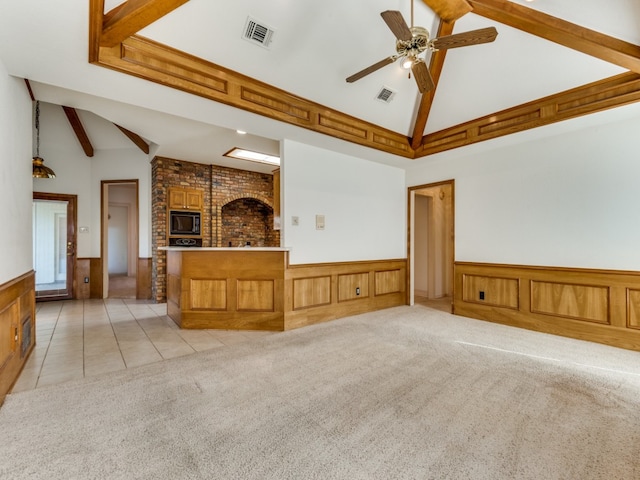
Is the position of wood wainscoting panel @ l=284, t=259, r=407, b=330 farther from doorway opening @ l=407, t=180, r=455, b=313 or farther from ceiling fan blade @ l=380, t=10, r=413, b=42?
ceiling fan blade @ l=380, t=10, r=413, b=42

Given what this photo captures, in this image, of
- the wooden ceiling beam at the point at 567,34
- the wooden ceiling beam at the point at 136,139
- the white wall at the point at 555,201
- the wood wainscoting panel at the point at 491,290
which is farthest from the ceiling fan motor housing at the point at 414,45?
the wooden ceiling beam at the point at 136,139

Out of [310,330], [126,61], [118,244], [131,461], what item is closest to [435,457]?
[131,461]

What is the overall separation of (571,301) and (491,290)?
3.15 feet

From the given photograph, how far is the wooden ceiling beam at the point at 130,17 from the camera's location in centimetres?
211

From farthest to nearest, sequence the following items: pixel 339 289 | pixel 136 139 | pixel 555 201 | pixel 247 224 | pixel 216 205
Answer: pixel 247 224, pixel 216 205, pixel 136 139, pixel 339 289, pixel 555 201

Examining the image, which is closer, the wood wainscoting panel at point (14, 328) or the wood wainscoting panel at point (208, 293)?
the wood wainscoting panel at point (14, 328)

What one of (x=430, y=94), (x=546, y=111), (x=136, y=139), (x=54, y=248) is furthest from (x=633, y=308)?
(x=54, y=248)

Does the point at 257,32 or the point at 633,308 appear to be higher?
the point at 257,32

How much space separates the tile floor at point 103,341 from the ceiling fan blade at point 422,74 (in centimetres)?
345

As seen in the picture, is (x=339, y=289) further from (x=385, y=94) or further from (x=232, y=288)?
(x=385, y=94)

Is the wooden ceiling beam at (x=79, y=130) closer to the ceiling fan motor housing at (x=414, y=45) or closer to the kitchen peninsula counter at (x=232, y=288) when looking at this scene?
the kitchen peninsula counter at (x=232, y=288)

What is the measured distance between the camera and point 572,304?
12.4 ft

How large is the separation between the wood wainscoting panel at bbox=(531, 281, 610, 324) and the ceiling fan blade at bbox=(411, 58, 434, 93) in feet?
10.3

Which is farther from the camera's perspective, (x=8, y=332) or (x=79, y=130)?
(x=79, y=130)
